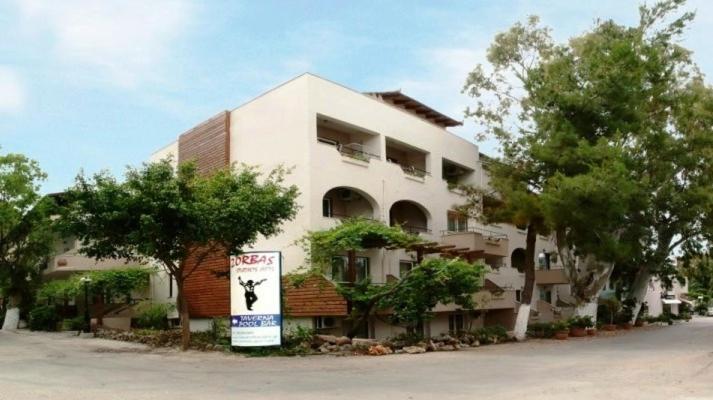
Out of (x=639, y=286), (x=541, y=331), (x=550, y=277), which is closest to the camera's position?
(x=541, y=331)

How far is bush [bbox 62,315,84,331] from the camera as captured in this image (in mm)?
33116

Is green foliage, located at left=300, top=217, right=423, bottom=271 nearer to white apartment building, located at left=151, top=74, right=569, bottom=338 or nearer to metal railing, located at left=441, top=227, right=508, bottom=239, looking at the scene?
white apartment building, located at left=151, top=74, right=569, bottom=338

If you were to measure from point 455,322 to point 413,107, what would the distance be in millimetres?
11386

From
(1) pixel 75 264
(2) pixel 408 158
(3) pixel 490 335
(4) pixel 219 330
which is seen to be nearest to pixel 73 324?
(1) pixel 75 264

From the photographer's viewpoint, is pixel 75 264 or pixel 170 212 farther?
pixel 75 264

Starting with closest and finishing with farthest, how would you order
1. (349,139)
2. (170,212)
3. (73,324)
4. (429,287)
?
(170,212) < (429,287) < (349,139) < (73,324)

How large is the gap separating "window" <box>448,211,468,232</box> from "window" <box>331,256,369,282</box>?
23.9 feet

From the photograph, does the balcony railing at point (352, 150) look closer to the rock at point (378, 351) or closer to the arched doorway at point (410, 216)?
the arched doorway at point (410, 216)

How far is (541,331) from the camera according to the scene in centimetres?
3075

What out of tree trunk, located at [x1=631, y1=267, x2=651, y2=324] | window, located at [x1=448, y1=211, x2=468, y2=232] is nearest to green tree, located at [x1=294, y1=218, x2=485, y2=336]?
window, located at [x1=448, y1=211, x2=468, y2=232]

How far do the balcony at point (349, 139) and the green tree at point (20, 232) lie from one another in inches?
620

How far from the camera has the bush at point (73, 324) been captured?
33.1 m

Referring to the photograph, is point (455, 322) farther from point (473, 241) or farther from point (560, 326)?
point (560, 326)

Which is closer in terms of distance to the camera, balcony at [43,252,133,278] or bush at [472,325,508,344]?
bush at [472,325,508,344]
